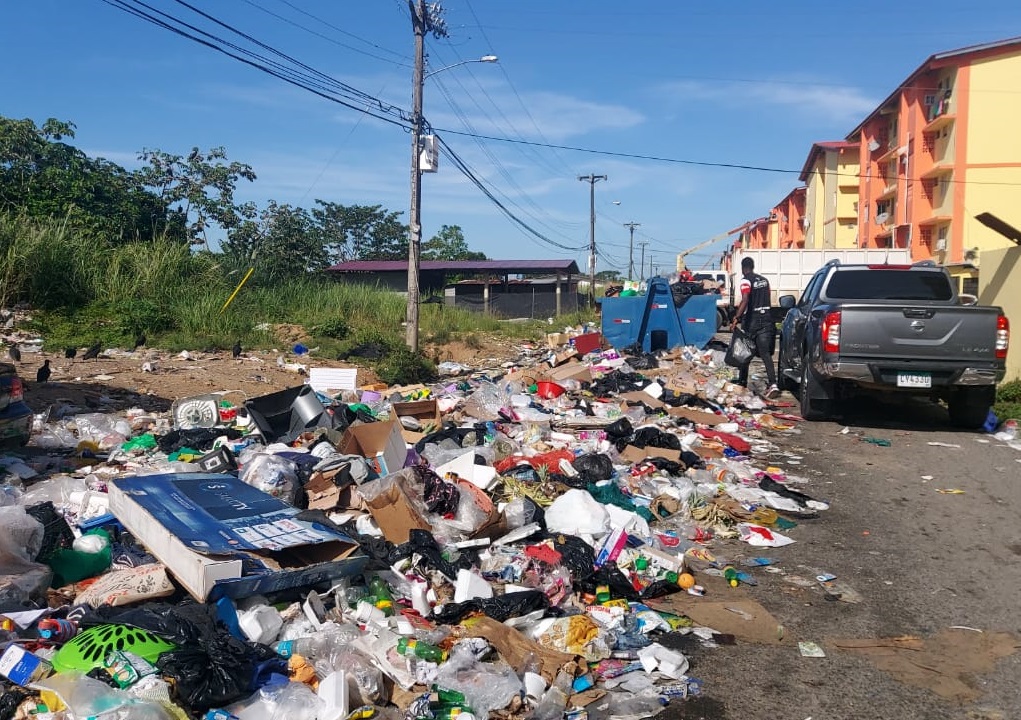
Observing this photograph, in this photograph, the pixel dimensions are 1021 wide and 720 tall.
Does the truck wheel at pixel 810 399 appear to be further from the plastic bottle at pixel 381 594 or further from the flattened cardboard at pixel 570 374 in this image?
the plastic bottle at pixel 381 594

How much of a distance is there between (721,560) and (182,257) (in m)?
18.2

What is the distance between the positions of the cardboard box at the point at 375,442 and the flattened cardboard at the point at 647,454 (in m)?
2.15

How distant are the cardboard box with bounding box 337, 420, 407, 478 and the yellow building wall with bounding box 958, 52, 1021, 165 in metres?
31.9

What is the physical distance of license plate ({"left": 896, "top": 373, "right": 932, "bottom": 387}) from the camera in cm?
834

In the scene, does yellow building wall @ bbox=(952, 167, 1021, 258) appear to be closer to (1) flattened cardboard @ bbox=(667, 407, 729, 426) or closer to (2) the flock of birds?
(1) flattened cardboard @ bbox=(667, 407, 729, 426)

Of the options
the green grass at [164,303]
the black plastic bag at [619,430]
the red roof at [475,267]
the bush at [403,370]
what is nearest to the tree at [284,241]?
the red roof at [475,267]

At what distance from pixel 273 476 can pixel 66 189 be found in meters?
20.8

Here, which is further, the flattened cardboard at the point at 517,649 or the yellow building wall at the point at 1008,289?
the yellow building wall at the point at 1008,289

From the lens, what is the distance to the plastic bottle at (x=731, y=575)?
4832mm

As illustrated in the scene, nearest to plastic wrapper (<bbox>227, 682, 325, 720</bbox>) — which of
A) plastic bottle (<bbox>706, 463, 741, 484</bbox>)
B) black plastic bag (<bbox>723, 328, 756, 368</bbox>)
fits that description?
plastic bottle (<bbox>706, 463, 741, 484</bbox>)

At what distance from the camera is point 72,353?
1291 cm

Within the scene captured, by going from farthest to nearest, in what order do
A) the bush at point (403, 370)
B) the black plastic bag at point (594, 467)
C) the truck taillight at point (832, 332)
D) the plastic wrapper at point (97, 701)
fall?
1. the bush at point (403, 370)
2. the truck taillight at point (832, 332)
3. the black plastic bag at point (594, 467)
4. the plastic wrapper at point (97, 701)

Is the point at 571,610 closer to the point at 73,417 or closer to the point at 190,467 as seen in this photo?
the point at 190,467

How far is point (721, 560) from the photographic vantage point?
5.28 m
